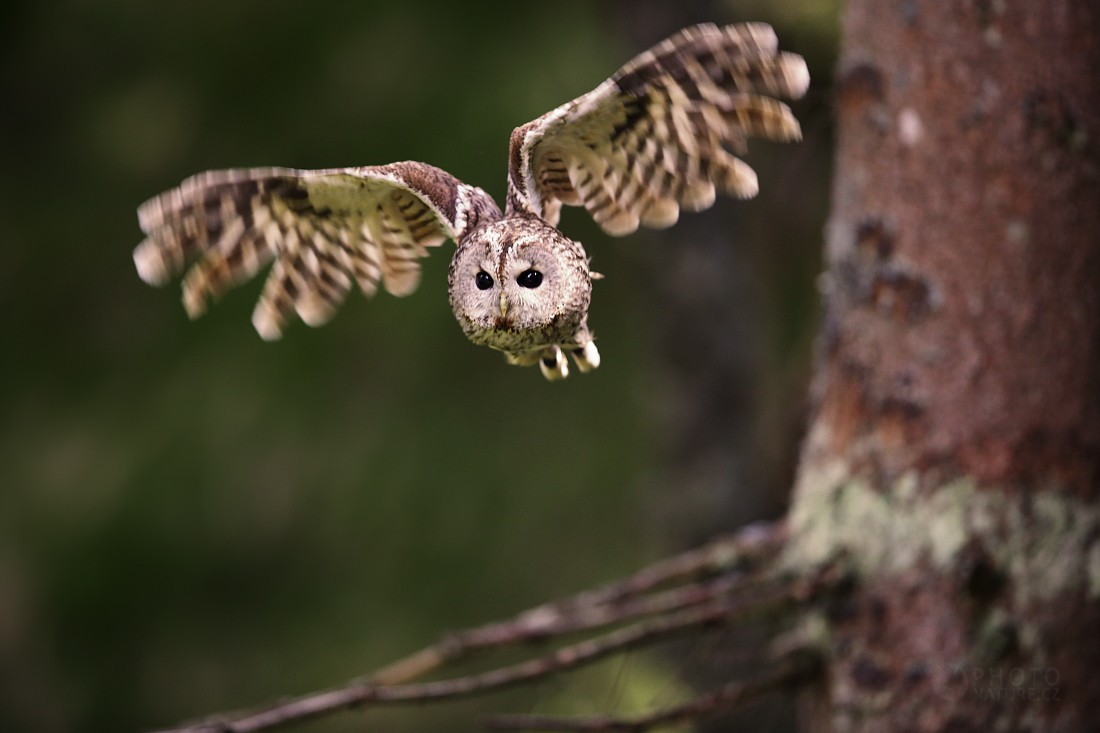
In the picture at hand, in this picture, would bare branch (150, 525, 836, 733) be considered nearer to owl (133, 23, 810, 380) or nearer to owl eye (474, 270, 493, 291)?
owl (133, 23, 810, 380)

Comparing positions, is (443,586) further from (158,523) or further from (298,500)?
(158,523)

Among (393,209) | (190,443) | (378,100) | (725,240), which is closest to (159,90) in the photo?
(378,100)

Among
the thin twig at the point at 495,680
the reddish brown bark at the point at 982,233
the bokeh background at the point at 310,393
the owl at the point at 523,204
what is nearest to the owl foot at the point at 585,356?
the owl at the point at 523,204

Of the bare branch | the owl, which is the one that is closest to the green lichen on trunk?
the bare branch

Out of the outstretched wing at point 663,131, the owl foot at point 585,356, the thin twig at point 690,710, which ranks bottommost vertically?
the thin twig at point 690,710

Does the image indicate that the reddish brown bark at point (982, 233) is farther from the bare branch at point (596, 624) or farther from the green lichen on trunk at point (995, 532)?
the bare branch at point (596, 624)
